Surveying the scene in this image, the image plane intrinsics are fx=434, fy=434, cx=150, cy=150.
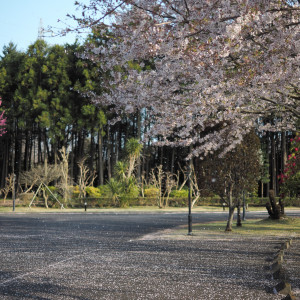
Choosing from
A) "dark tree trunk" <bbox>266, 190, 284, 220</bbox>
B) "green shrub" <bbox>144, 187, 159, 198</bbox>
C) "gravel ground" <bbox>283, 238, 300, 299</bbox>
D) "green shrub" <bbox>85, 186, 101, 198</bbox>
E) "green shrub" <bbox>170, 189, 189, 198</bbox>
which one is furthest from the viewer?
"green shrub" <bbox>170, 189, 189, 198</bbox>

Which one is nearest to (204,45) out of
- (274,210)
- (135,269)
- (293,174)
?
(135,269)

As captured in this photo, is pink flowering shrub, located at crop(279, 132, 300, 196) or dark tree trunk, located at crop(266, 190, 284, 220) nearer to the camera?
pink flowering shrub, located at crop(279, 132, 300, 196)

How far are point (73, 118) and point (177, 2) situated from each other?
3928 centimetres

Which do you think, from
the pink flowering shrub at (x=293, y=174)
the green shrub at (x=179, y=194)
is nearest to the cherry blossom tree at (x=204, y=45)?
the pink flowering shrub at (x=293, y=174)

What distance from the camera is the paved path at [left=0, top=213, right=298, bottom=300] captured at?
245 inches

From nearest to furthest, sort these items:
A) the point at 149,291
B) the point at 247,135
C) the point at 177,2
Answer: the point at 149,291, the point at 177,2, the point at 247,135

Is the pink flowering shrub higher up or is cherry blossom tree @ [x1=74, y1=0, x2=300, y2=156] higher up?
cherry blossom tree @ [x1=74, y1=0, x2=300, y2=156]

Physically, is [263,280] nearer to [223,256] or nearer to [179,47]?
→ [223,256]

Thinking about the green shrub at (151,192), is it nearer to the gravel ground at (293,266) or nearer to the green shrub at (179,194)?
the green shrub at (179,194)

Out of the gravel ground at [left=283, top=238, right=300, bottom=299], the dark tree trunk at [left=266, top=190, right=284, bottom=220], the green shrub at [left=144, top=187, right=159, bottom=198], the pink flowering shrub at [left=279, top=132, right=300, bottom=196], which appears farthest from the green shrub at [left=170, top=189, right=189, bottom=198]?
the gravel ground at [left=283, top=238, right=300, bottom=299]

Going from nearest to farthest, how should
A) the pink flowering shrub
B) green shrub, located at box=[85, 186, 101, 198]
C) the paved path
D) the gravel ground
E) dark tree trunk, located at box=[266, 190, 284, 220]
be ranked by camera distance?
the paved path
the gravel ground
the pink flowering shrub
dark tree trunk, located at box=[266, 190, 284, 220]
green shrub, located at box=[85, 186, 101, 198]

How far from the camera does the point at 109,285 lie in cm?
671

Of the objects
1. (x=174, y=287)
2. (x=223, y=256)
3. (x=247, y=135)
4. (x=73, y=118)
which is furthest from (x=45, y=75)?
(x=174, y=287)

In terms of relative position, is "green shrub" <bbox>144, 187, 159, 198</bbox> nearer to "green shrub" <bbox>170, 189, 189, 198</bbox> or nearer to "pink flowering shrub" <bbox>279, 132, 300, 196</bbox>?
"green shrub" <bbox>170, 189, 189, 198</bbox>
